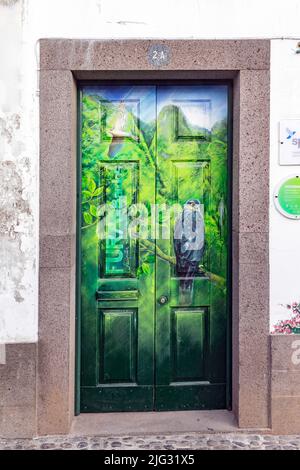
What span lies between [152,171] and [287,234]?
1.26 m

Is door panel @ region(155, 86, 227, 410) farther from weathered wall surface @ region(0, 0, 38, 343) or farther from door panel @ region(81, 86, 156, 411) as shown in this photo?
weathered wall surface @ region(0, 0, 38, 343)

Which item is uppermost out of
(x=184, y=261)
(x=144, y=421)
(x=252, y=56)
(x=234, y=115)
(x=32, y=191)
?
(x=252, y=56)

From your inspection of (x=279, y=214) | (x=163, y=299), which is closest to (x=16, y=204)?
(x=163, y=299)

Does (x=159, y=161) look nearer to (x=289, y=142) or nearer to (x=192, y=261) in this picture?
(x=192, y=261)

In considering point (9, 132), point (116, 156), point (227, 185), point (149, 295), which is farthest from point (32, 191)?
point (227, 185)

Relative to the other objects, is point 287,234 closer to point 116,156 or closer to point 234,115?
point 234,115

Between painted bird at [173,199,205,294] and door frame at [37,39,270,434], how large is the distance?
42 centimetres

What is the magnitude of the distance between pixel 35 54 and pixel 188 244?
202cm

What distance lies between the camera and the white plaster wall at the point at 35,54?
170 inches

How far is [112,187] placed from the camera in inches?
185

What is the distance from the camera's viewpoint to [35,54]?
14.2 feet

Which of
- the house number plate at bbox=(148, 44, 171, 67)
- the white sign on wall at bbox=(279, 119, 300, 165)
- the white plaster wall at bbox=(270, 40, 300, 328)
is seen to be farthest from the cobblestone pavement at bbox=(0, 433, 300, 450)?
the house number plate at bbox=(148, 44, 171, 67)

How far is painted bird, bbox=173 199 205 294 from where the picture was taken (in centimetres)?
475

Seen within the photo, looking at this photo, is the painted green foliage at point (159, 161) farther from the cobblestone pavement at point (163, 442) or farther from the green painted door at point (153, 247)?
the cobblestone pavement at point (163, 442)
